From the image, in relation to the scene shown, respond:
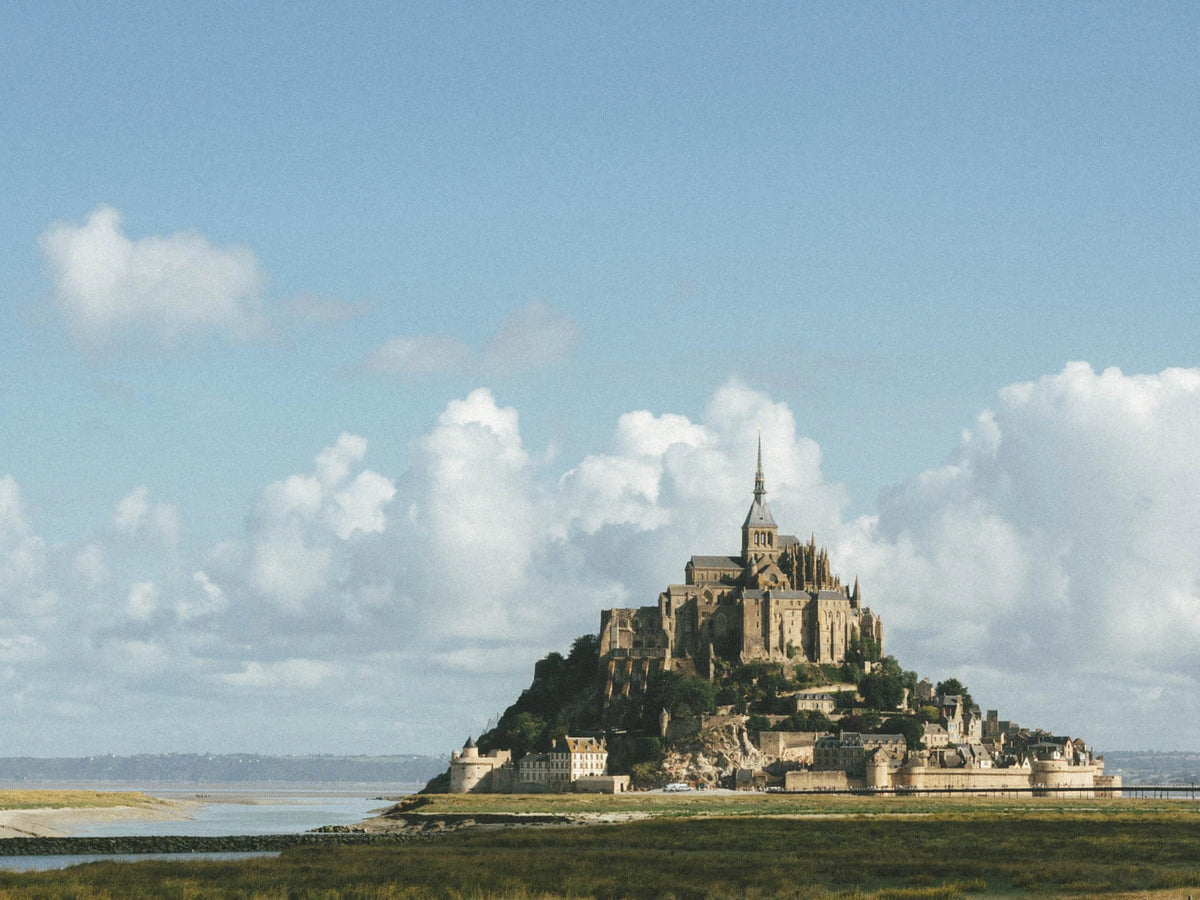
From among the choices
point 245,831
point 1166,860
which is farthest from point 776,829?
point 245,831

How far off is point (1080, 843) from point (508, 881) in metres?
28.6

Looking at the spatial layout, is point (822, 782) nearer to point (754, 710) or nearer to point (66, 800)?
point (754, 710)

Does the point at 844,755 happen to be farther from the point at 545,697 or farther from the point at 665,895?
the point at 665,895

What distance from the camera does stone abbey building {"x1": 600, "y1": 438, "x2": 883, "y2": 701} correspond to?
155 m

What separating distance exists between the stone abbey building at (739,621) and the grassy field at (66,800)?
48.9 metres

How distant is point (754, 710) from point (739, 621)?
1295 cm

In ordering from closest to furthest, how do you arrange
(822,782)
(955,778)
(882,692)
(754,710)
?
(822,782) → (955,778) → (754,710) → (882,692)

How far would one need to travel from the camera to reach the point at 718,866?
54969 mm

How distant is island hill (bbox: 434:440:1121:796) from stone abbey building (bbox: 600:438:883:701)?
154 millimetres

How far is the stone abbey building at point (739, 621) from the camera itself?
509 feet

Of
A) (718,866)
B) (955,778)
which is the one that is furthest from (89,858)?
(955,778)

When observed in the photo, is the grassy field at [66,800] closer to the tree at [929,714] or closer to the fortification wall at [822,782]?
the fortification wall at [822,782]

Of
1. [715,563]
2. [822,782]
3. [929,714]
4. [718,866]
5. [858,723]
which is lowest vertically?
[718,866]

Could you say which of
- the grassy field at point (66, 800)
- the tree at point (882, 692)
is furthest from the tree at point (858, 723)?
the grassy field at point (66, 800)
